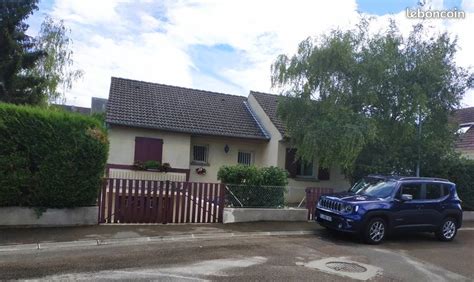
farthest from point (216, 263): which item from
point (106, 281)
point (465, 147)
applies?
point (465, 147)

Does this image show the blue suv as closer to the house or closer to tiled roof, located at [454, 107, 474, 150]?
the house

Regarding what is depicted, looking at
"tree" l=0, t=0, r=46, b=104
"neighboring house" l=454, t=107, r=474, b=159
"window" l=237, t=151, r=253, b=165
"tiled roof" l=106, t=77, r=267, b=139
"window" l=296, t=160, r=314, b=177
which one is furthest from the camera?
"neighboring house" l=454, t=107, r=474, b=159

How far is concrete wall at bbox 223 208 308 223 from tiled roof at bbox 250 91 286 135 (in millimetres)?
6360

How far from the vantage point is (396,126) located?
14148 millimetres

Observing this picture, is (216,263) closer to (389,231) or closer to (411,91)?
(389,231)

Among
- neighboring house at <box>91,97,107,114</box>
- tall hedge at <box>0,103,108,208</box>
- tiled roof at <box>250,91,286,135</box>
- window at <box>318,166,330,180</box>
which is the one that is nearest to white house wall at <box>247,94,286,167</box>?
tiled roof at <box>250,91,286,135</box>

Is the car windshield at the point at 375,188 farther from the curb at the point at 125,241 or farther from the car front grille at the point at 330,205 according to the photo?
the curb at the point at 125,241

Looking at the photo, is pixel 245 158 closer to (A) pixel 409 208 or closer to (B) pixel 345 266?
(A) pixel 409 208

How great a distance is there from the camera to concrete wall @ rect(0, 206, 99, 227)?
873cm

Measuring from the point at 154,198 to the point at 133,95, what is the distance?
1018 centimetres

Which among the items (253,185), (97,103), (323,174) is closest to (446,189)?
→ (253,185)

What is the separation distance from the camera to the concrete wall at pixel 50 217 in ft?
28.6

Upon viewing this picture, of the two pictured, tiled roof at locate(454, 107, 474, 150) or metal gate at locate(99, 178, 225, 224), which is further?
tiled roof at locate(454, 107, 474, 150)

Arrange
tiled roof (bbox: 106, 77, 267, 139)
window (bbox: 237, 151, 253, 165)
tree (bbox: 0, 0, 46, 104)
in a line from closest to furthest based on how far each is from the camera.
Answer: tiled roof (bbox: 106, 77, 267, 139)
tree (bbox: 0, 0, 46, 104)
window (bbox: 237, 151, 253, 165)
